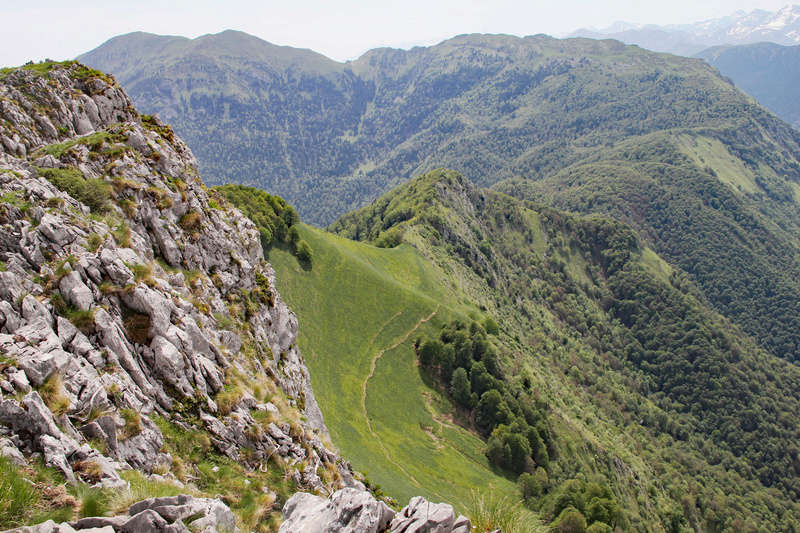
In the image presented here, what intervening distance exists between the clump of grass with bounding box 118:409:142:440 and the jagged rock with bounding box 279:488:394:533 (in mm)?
6875

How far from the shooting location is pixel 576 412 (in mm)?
125625

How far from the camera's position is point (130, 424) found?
691 inches

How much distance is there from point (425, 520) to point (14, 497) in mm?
11655

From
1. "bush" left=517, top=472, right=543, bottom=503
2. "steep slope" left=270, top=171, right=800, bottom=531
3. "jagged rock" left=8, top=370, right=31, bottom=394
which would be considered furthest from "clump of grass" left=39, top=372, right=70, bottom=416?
"bush" left=517, top=472, right=543, bottom=503

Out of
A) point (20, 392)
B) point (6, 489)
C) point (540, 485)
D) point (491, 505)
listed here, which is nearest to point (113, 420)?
point (20, 392)

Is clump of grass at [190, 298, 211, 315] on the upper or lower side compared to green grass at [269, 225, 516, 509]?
upper

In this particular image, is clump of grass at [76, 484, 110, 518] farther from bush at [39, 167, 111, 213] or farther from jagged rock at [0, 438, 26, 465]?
bush at [39, 167, 111, 213]

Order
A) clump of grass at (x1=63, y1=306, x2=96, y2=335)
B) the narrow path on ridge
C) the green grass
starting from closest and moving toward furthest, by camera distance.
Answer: clump of grass at (x1=63, y1=306, x2=96, y2=335) → the narrow path on ridge → the green grass

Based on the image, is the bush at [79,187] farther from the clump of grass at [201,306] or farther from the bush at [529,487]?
the bush at [529,487]

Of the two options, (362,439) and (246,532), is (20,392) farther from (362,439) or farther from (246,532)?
(362,439)

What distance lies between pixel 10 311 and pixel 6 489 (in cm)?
1019

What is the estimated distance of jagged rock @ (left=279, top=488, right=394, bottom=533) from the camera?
14.9 m

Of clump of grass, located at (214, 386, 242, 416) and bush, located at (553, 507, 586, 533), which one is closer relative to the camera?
clump of grass, located at (214, 386, 242, 416)

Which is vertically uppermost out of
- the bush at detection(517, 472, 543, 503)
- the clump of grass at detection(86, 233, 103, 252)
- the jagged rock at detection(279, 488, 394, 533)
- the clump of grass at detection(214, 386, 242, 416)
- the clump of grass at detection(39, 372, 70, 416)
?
the clump of grass at detection(86, 233, 103, 252)
